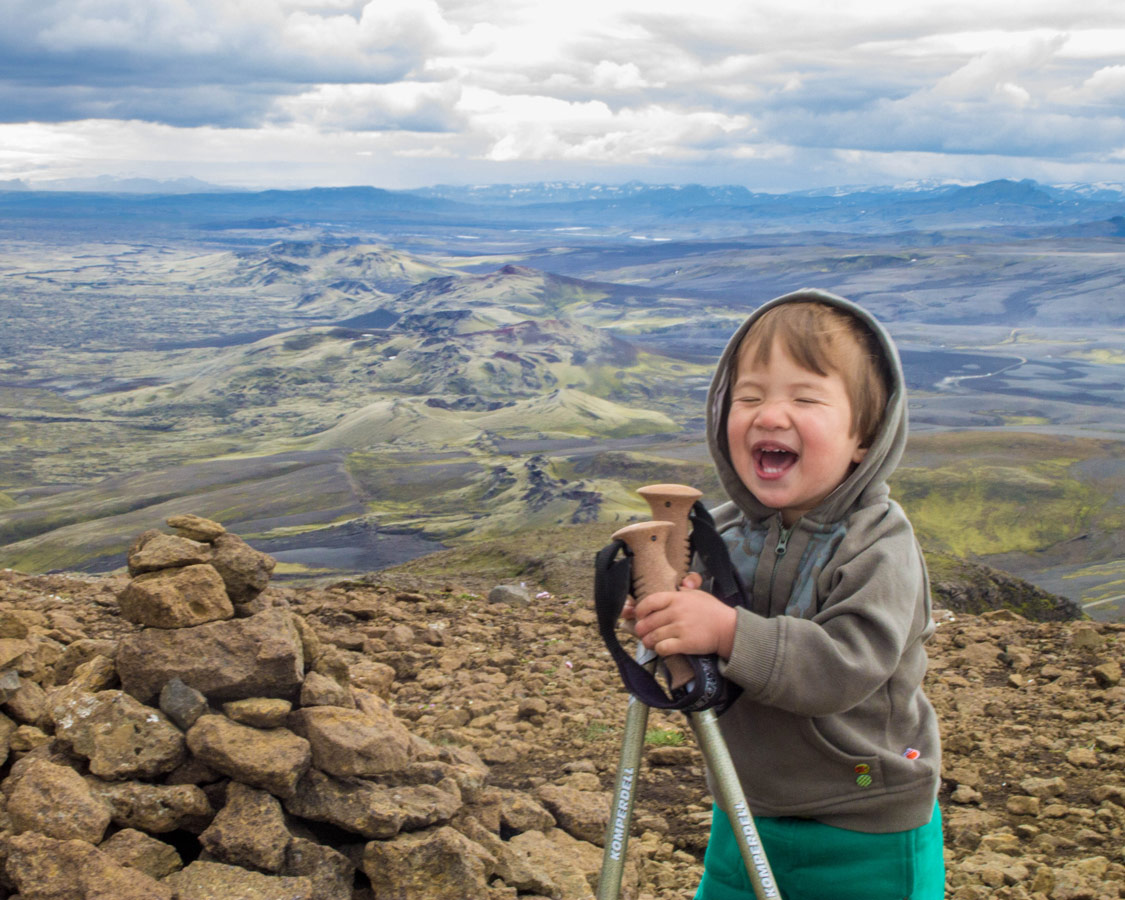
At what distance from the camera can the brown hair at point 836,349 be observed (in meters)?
2.35

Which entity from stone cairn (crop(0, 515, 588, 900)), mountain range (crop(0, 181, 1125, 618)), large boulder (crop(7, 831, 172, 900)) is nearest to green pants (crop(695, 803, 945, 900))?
stone cairn (crop(0, 515, 588, 900))

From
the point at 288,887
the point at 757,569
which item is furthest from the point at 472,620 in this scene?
the point at 757,569

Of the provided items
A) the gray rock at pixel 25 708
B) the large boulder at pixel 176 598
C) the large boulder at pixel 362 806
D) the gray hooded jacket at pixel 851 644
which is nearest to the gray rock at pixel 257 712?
the large boulder at pixel 362 806

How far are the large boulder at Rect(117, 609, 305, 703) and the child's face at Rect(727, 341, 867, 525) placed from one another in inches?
88.6

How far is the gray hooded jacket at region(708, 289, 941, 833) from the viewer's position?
2229mm

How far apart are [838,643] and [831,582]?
21 cm

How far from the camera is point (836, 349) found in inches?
92.6

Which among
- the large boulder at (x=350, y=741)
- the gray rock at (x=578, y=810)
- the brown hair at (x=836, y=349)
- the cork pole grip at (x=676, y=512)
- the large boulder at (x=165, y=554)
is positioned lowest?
the gray rock at (x=578, y=810)

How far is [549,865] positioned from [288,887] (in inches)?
48.9

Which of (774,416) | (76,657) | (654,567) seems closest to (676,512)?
(654,567)

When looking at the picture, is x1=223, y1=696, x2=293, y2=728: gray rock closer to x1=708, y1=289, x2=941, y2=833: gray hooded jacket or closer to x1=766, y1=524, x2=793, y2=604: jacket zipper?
x1=708, y1=289, x2=941, y2=833: gray hooded jacket

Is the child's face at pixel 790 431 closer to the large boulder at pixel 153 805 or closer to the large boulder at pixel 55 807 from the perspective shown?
the large boulder at pixel 153 805

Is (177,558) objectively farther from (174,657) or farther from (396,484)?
(396,484)

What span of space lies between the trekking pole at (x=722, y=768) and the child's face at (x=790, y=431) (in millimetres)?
377
